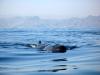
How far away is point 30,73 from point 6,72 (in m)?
0.74

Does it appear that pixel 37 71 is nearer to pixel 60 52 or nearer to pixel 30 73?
pixel 30 73

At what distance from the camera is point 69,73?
25.3 ft

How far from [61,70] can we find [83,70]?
0.66 metres

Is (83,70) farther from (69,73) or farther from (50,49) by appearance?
(50,49)

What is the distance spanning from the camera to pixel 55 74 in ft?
24.9

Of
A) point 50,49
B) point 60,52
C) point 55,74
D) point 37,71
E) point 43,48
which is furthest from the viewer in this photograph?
point 43,48

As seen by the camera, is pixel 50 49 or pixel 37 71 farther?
pixel 50 49

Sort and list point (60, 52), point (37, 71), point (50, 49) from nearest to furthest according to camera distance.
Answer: point (37, 71)
point (60, 52)
point (50, 49)

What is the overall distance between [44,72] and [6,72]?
3.69 ft

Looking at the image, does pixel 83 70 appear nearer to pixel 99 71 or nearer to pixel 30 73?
pixel 99 71

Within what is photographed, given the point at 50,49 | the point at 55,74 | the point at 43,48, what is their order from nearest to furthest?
the point at 55,74, the point at 50,49, the point at 43,48

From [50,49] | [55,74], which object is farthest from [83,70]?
[50,49]

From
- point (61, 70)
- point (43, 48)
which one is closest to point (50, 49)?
point (43, 48)

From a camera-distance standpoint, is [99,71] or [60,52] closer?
[99,71]
